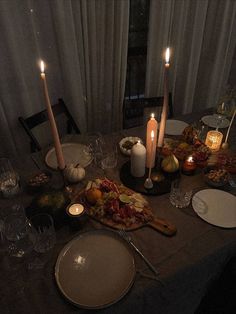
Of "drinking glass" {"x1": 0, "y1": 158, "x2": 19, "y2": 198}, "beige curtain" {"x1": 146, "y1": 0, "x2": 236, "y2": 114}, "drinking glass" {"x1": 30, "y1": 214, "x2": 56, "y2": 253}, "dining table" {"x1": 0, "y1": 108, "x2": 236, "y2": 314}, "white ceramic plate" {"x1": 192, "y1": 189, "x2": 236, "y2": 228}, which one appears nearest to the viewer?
"dining table" {"x1": 0, "y1": 108, "x2": 236, "y2": 314}

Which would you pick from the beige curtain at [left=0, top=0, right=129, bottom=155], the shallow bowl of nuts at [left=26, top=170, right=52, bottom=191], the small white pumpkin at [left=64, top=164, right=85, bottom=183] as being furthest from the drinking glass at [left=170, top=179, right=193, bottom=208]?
the beige curtain at [left=0, top=0, right=129, bottom=155]

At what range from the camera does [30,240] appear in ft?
3.07

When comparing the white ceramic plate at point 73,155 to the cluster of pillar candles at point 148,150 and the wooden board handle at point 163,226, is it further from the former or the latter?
the wooden board handle at point 163,226

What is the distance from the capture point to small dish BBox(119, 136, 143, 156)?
4.48 feet

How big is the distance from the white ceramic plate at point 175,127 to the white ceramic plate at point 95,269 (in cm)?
82

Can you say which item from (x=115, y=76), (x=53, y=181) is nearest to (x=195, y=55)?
(x=115, y=76)

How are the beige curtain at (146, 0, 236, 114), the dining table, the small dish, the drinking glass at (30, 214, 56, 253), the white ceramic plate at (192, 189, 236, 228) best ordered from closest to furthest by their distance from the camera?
the dining table → the drinking glass at (30, 214, 56, 253) → the white ceramic plate at (192, 189, 236, 228) → the small dish → the beige curtain at (146, 0, 236, 114)

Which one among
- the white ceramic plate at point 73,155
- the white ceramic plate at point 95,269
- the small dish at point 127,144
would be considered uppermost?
the small dish at point 127,144

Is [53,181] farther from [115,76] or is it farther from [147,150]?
[115,76]

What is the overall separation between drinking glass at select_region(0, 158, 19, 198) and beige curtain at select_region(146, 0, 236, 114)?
1.46 m

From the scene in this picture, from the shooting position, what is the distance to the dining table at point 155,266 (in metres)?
0.79

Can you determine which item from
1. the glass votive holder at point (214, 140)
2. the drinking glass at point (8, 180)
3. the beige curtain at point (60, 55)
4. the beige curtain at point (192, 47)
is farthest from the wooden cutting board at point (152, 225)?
the beige curtain at point (192, 47)

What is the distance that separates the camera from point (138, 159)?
1.15 m

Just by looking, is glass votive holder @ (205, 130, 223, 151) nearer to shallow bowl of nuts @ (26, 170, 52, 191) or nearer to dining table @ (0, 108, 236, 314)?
dining table @ (0, 108, 236, 314)
